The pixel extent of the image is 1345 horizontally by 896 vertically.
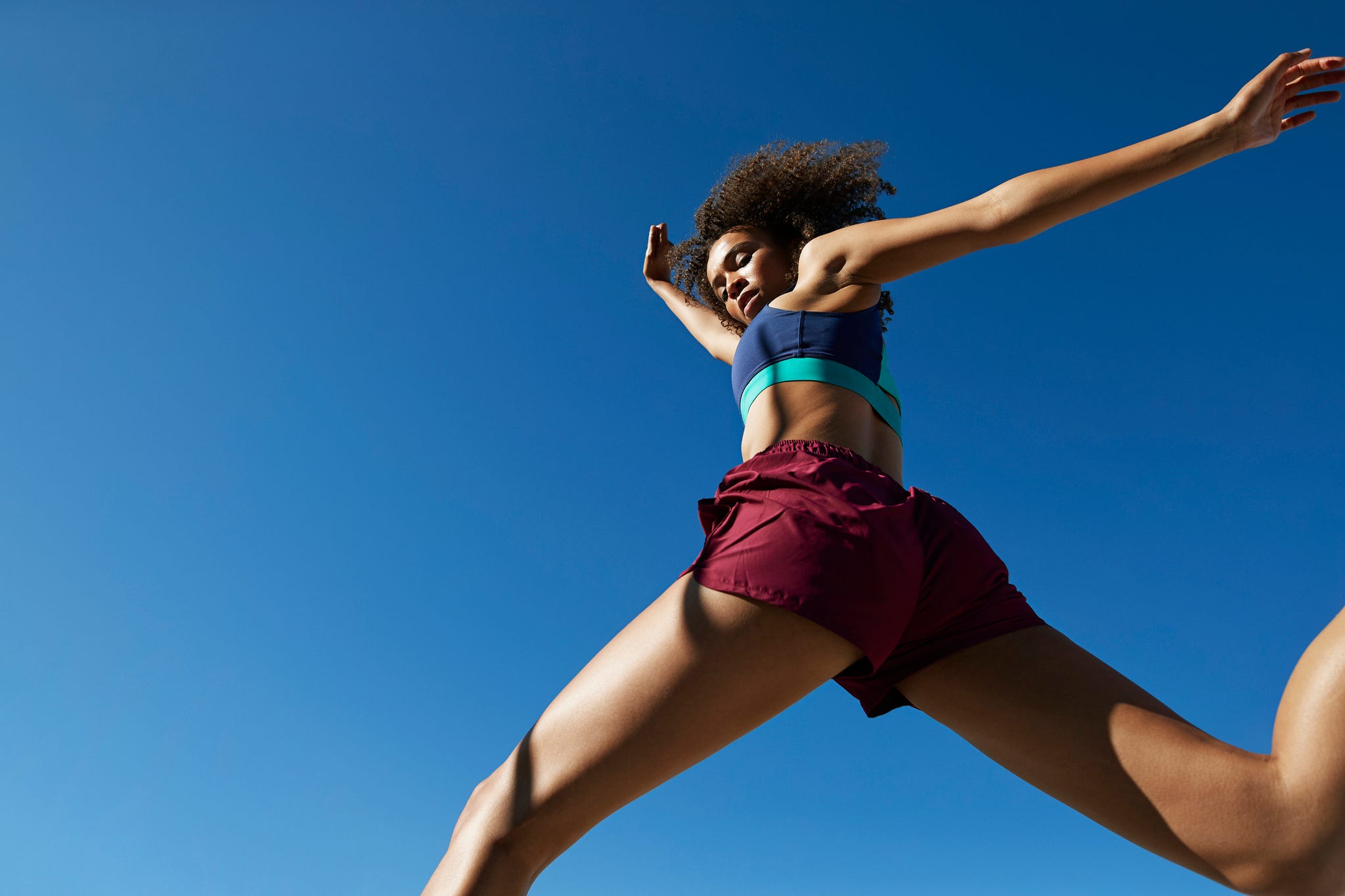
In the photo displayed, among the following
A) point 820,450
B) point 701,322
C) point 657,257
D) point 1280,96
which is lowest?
point 820,450

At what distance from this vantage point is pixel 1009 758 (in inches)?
70.1

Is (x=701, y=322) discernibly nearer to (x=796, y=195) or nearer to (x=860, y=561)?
(x=796, y=195)

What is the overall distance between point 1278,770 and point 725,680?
927mm

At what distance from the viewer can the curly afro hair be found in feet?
10.7

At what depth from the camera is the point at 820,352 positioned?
2084 millimetres

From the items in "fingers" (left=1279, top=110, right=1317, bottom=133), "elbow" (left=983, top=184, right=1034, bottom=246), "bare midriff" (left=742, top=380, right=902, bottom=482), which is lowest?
"bare midriff" (left=742, top=380, right=902, bottom=482)

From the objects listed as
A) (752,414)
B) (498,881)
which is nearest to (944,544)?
(752,414)

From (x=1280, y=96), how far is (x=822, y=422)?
1.20 m

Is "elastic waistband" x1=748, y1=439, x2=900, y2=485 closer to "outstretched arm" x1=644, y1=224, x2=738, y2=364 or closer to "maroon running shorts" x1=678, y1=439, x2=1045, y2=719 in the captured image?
"maroon running shorts" x1=678, y1=439, x2=1045, y2=719

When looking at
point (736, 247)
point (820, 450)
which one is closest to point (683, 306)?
point (736, 247)

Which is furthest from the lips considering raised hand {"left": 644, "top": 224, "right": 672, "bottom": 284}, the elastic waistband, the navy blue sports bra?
raised hand {"left": 644, "top": 224, "right": 672, "bottom": 284}

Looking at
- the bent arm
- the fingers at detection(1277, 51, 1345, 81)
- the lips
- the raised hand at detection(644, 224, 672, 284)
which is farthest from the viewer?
the raised hand at detection(644, 224, 672, 284)

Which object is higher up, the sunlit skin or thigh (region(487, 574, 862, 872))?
the sunlit skin

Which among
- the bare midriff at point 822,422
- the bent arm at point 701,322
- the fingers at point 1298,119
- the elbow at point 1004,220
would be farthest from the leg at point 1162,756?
the bent arm at point 701,322
